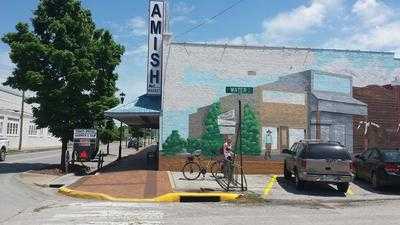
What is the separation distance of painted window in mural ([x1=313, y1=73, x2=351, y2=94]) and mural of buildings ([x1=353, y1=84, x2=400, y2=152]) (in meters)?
0.47

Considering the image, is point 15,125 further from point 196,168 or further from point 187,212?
point 187,212

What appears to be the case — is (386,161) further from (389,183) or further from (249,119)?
(249,119)

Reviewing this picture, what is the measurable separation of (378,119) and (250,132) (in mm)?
6246

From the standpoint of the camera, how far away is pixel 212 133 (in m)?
24.1

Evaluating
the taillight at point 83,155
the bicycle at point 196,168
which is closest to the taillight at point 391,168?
the bicycle at point 196,168

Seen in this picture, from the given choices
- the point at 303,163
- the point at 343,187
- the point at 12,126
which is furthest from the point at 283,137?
the point at 12,126

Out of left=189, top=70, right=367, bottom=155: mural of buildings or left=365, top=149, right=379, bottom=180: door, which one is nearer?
left=365, top=149, right=379, bottom=180: door

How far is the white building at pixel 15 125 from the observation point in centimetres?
5714

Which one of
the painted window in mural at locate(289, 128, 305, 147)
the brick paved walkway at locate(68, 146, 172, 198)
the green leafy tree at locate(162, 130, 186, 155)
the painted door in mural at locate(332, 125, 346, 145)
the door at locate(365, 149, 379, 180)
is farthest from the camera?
the painted door in mural at locate(332, 125, 346, 145)

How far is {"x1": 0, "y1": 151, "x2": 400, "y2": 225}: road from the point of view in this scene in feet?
39.0

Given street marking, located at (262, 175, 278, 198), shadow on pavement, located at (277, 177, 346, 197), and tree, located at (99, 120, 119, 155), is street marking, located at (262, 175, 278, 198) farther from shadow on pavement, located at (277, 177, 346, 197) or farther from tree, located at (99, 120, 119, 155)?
tree, located at (99, 120, 119, 155)

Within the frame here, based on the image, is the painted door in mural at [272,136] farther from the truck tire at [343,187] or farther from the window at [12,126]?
the window at [12,126]

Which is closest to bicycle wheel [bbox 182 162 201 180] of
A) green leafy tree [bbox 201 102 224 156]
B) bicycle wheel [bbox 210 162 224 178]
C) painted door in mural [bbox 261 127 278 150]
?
bicycle wheel [bbox 210 162 224 178]

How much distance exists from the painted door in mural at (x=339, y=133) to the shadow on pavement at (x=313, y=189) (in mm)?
4734
